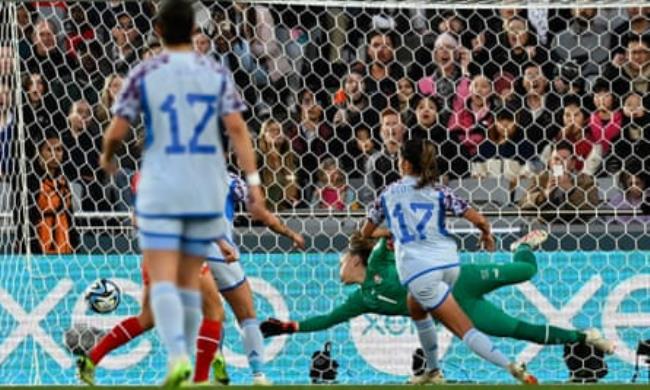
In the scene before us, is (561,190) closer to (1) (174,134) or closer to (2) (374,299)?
(2) (374,299)

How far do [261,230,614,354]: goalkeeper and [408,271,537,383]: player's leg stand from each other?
0.87 m

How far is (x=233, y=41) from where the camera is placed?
576 inches

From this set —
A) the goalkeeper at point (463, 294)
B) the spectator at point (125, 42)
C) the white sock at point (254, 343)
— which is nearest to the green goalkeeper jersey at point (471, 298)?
the goalkeeper at point (463, 294)

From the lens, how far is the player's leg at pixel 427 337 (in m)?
12.4

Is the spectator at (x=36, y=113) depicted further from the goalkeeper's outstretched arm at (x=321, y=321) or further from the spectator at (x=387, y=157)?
the spectator at (x=387, y=157)

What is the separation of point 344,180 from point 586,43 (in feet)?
8.11

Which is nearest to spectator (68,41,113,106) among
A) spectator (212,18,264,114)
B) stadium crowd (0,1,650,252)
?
stadium crowd (0,1,650,252)

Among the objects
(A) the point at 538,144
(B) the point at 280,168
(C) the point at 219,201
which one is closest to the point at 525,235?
(A) the point at 538,144

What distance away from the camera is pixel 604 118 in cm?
1409

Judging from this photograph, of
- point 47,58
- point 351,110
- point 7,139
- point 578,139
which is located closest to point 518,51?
point 578,139

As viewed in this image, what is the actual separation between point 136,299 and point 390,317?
1883 millimetres

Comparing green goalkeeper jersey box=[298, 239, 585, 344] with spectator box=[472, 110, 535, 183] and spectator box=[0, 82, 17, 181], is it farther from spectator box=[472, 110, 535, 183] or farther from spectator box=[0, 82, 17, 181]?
spectator box=[0, 82, 17, 181]

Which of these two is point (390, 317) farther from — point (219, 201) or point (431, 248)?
point (219, 201)

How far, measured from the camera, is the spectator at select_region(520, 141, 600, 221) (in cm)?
1355
